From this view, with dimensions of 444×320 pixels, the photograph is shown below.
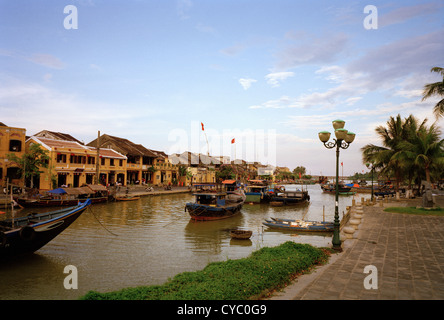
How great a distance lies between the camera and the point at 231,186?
47.6 m

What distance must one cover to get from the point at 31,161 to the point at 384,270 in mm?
37340

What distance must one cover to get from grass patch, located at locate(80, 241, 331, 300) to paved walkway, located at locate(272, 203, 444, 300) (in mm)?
405

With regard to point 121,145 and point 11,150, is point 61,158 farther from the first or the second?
point 121,145

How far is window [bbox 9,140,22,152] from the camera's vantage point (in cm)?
3469

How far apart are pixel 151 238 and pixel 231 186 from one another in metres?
29.8

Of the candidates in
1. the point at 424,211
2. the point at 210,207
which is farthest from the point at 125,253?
the point at 424,211

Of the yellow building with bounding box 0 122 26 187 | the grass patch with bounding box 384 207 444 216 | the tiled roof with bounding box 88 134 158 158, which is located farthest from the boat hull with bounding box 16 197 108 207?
the grass patch with bounding box 384 207 444 216

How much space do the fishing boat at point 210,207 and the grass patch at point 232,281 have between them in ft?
52.1

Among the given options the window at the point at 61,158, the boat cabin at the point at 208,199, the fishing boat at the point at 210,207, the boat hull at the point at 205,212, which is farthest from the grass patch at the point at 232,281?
the window at the point at 61,158

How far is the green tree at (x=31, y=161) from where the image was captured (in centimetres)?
3228
